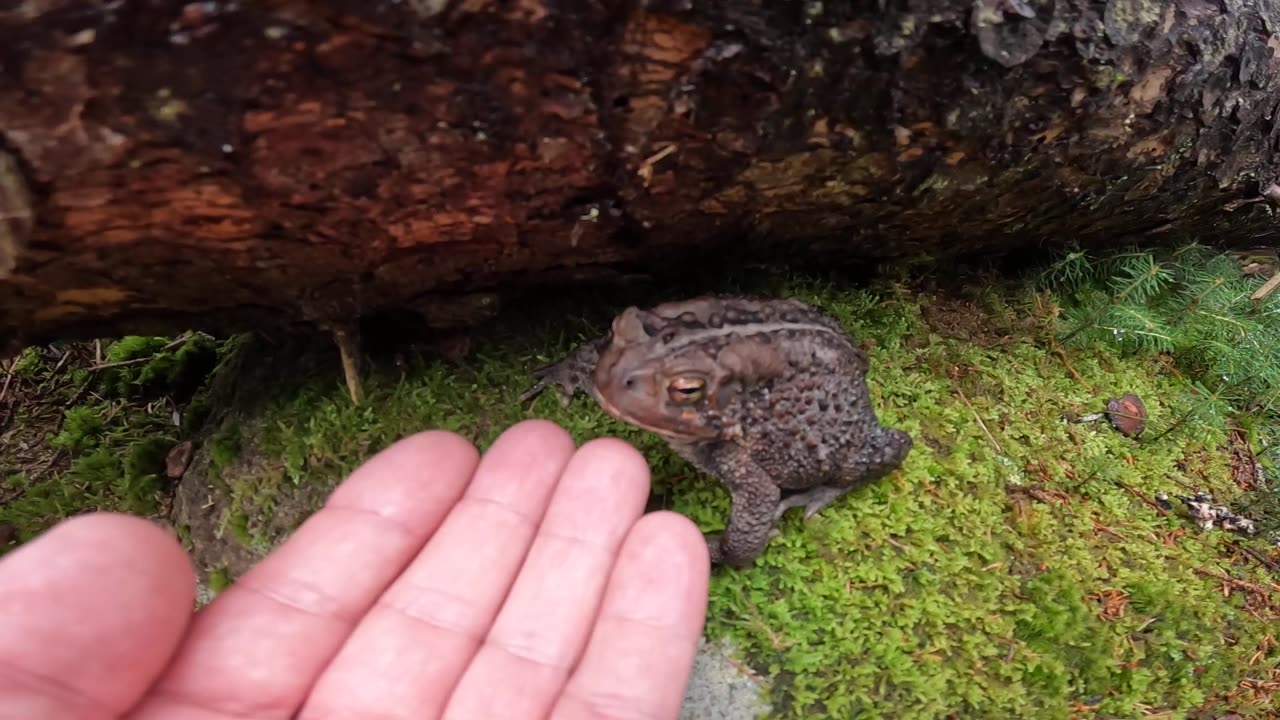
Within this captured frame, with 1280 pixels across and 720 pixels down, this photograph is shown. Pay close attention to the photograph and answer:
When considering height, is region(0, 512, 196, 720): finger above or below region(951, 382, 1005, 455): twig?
above

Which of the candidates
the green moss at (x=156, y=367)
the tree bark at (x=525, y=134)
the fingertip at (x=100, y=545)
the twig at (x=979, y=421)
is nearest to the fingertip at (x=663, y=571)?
the tree bark at (x=525, y=134)

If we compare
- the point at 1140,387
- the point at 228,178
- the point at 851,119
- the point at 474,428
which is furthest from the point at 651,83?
the point at 1140,387

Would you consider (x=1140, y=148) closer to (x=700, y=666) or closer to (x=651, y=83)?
(x=651, y=83)

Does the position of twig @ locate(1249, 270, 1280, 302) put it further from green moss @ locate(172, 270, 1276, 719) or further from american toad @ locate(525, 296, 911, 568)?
american toad @ locate(525, 296, 911, 568)

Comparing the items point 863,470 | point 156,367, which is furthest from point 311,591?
point 156,367

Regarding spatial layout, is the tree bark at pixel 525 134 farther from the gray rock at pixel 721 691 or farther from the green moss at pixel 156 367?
the gray rock at pixel 721 691

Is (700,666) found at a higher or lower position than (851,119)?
lower

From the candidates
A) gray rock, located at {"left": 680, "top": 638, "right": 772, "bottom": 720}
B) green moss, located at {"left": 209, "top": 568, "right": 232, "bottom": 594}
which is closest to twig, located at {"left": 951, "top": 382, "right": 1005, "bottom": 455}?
gray rock, located at {"left": 680, "top": 638, "right": 772, "bottom": 720}
